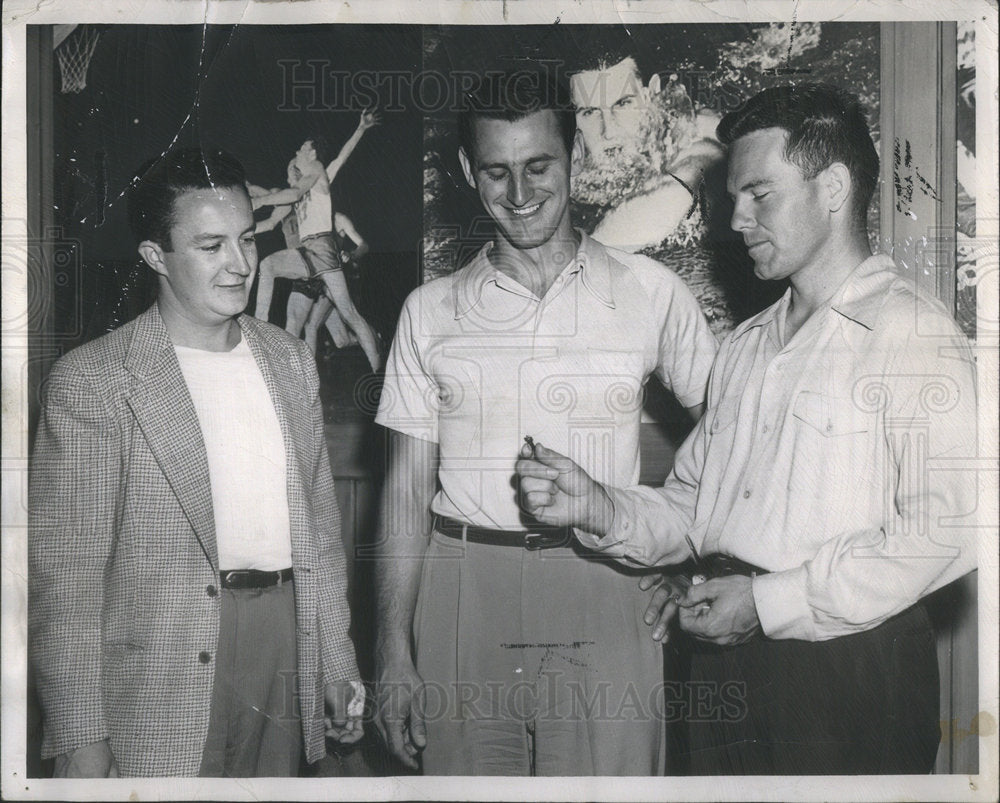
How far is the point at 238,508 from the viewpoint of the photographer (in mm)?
2004

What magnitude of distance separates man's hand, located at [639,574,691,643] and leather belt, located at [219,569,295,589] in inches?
30.5

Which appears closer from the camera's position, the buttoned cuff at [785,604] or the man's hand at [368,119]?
the buttoned cuff at [785,604]

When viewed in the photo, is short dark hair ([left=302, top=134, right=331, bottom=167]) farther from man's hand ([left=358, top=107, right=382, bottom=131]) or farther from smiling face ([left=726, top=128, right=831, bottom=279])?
smiling face ([left=726, top=128, right=831, bottom=279])

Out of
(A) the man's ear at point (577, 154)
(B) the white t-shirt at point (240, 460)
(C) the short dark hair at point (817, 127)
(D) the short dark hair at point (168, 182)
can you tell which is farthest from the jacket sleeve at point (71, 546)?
(C) the short dark hair at point (817, 127)

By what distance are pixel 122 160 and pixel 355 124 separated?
0.52m

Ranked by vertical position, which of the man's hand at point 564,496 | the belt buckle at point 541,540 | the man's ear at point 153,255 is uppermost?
the man's ear at point 153,255

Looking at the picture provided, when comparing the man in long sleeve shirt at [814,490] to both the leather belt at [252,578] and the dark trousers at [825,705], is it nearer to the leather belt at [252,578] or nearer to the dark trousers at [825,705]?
the dark trousers at [825,705]

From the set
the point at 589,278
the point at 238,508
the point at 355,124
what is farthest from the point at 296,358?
the point at 589,278

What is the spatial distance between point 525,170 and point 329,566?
0.96 metres

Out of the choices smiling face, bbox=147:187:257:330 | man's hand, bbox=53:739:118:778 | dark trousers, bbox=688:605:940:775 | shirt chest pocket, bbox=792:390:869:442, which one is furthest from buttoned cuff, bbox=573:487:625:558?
man's hand, bbox=53:739:118:778

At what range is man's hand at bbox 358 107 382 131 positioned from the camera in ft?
6.81

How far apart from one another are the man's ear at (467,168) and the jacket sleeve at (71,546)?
2.99 ft

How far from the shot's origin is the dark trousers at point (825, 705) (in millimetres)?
2010

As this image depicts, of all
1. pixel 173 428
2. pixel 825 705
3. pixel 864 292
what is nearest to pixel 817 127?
pixel 864 292
